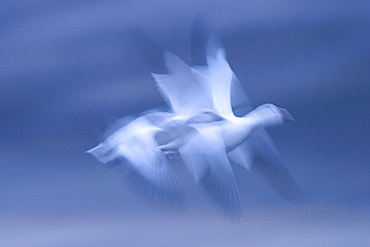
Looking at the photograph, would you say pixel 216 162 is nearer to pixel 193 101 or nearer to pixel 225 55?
pixel 193 101

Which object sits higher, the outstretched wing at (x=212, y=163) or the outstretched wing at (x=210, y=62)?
the outstretched wing at (x=210, y=62)

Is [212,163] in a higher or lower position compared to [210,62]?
lower

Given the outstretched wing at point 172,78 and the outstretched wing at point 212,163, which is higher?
the outstretched wing at point 172,78

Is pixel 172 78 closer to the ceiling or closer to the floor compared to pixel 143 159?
closer to the ceiling

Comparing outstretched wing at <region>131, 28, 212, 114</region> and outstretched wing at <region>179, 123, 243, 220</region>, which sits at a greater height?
outstretched wing at <region>131, 28, 212, 114</region>

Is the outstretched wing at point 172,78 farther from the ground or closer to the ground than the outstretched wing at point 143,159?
farther from the ground

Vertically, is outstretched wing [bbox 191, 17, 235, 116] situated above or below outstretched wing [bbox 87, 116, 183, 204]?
above
